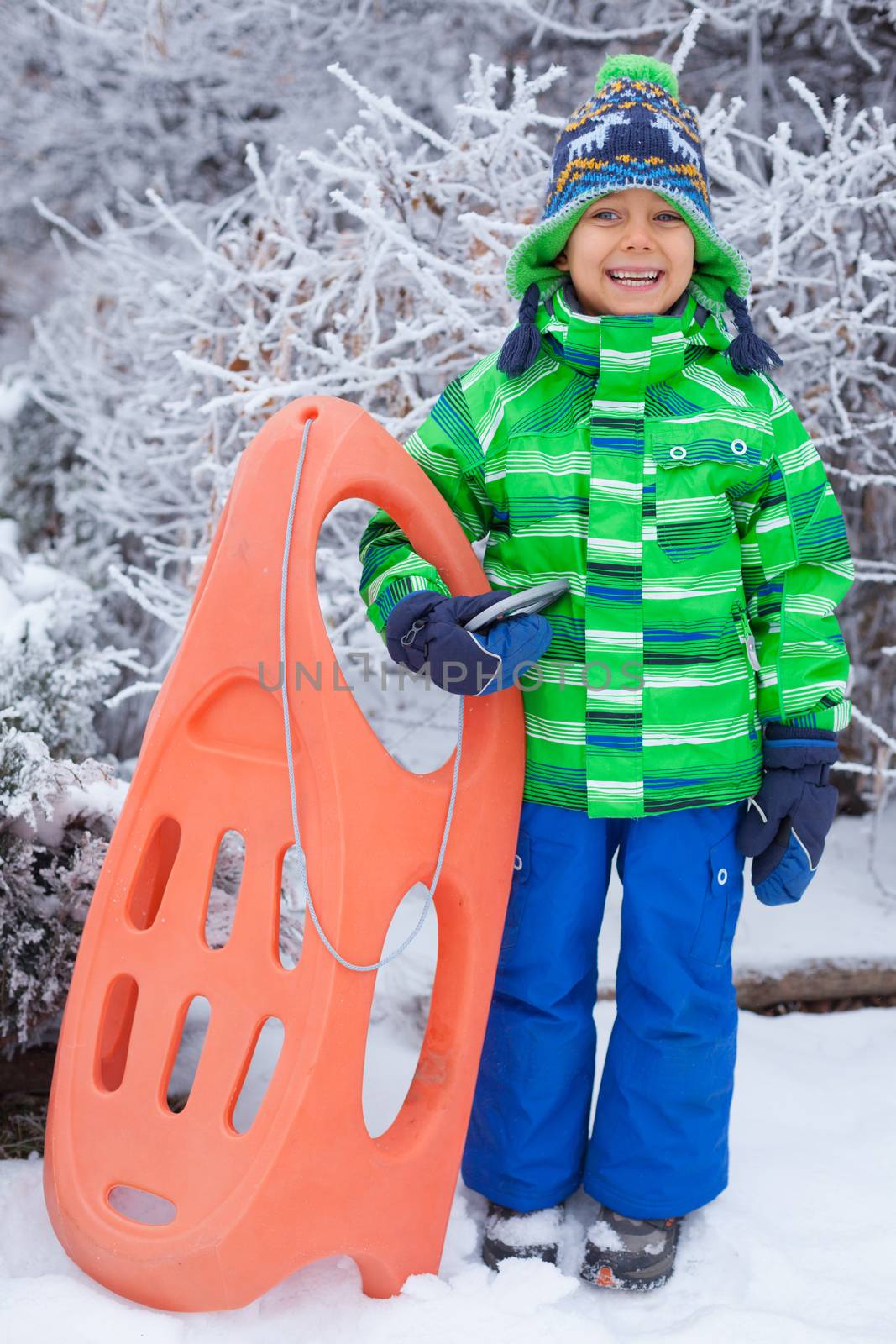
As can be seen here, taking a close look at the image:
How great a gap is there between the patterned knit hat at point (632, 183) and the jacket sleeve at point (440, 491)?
11 centimetres

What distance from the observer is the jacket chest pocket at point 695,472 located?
165cm

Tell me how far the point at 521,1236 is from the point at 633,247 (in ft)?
4.90

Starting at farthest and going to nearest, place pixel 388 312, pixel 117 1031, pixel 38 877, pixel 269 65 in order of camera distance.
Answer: pixel 269 65
pixel 388 312
pixel 38 877
pixel 117 1031

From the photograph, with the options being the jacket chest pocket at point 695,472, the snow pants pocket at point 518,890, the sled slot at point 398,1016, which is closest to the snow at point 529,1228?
the sled slot at point 398,1016

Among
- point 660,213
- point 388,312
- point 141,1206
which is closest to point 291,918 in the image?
point 141,1206

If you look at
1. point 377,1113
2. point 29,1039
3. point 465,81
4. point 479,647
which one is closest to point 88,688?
point 29,1039

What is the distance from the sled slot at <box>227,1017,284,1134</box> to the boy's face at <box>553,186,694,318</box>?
129 cm

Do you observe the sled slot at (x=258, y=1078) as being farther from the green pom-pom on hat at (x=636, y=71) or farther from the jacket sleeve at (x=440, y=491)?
the green pom-pom on hat at (x=636, y=71)

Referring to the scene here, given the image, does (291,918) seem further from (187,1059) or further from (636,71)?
(636,71)

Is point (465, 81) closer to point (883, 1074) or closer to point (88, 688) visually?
point (88, 688)

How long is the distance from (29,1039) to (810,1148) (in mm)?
1410

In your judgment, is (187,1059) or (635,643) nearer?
(635,643)

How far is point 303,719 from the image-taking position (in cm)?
152

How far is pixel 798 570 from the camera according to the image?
175cm
